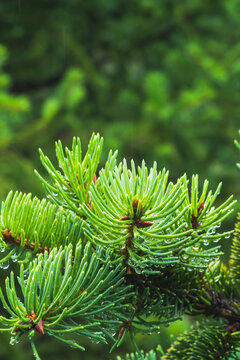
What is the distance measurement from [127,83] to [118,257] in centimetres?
486

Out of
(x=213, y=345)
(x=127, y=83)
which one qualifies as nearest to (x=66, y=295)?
(x=213, y=345)

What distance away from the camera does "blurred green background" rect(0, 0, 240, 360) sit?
13.3 ft

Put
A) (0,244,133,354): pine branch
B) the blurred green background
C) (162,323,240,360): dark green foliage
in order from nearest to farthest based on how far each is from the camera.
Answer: (0,244,133,354): pine branch < (162,323,240,360): dark green foliage < the blurred green background

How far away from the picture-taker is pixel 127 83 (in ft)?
17.5

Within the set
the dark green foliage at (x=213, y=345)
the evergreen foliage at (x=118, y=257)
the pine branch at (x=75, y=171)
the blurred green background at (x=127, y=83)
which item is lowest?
the dark green foliage at (x=213, y=345)

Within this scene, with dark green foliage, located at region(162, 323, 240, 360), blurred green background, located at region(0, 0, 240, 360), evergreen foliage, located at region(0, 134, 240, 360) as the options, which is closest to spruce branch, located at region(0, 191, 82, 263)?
evergreen foliage, located at region(0, 134, 240, 360)

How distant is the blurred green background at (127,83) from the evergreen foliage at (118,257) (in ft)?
10.6

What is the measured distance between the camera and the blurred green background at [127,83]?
13.3 feet

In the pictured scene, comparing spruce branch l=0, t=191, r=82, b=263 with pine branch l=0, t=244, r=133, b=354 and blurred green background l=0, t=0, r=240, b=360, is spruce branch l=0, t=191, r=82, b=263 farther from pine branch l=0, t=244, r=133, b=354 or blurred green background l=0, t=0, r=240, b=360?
blurred green background l=0, t=0, r=240, b=360

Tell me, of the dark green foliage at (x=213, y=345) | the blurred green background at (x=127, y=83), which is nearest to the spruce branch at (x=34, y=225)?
the dark green foliage at (x=213, y=345)

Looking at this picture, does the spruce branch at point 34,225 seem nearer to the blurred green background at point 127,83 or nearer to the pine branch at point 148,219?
the pine branch at point 148,219

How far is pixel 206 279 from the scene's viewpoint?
2.20 ft

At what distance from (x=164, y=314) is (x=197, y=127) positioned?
4091 millimetres

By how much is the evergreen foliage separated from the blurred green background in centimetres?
323
